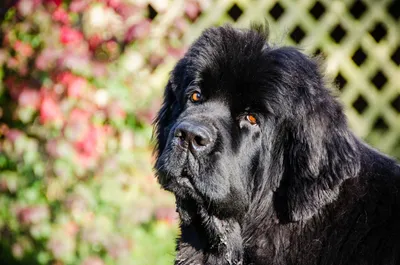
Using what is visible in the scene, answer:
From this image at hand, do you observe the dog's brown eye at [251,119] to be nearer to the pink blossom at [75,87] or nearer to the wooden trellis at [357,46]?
the pink blossom at [75,87]

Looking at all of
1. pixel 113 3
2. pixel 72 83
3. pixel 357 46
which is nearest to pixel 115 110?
pixel 72 83

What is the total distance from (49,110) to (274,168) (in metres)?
2.39

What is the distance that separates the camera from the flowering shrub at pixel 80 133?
4.96 meters

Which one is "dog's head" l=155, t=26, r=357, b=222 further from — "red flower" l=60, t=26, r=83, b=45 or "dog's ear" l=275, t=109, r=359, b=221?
"red flower" l=60, t=26, r=83, b=45

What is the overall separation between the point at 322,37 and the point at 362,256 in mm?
3636

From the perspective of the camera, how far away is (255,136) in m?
3.02

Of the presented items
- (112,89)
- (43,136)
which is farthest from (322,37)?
(43,136)

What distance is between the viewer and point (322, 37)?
20.4ft

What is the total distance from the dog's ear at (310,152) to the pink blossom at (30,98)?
97.3 inches

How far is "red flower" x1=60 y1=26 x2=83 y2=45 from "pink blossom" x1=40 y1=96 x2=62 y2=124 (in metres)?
0.41

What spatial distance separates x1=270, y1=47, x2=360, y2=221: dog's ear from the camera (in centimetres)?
288

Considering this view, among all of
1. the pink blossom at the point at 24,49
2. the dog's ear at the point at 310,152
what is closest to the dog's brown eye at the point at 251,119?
the dog's ear at the point at 310,152

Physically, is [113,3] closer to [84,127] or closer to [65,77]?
[65,77]

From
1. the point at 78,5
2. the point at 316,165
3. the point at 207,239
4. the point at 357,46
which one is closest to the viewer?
the point at 316,165
